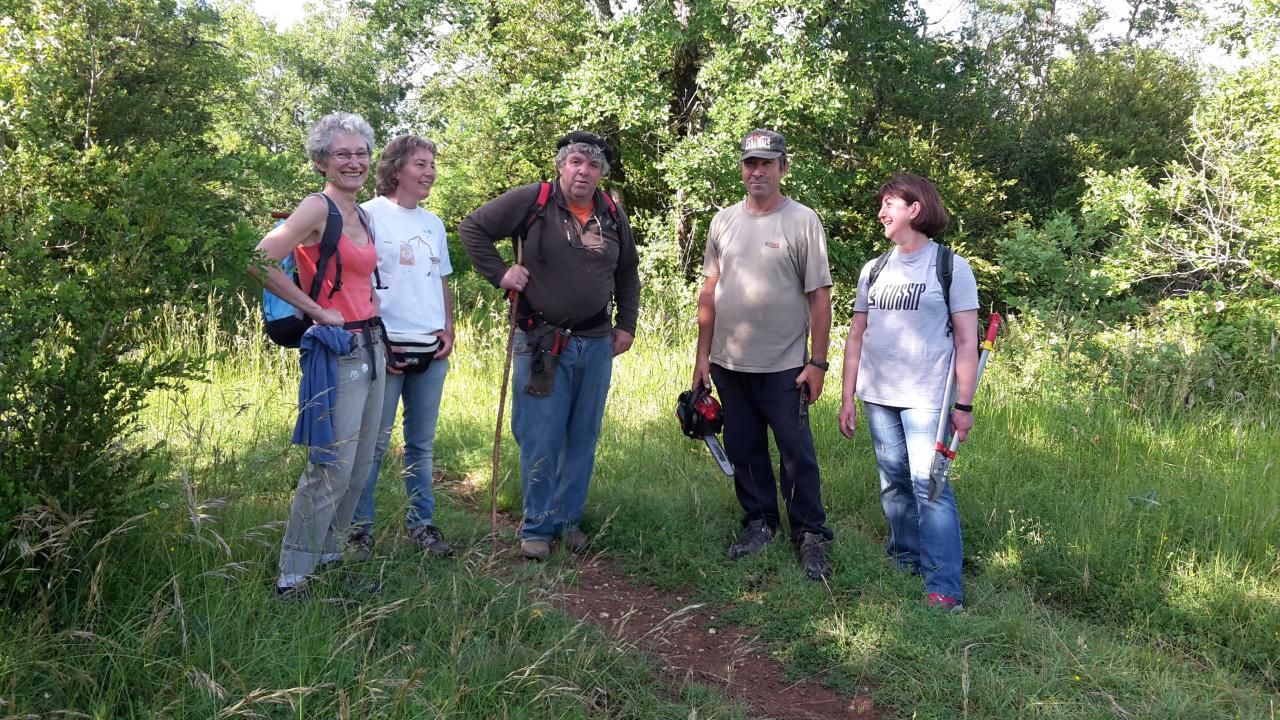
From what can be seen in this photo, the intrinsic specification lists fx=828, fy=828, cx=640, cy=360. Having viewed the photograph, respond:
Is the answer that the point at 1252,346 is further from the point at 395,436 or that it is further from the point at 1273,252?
the point at 395,436

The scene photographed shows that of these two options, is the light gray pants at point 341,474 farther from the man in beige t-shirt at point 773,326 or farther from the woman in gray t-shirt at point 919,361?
the woman in gray t-shirt at point 919,361

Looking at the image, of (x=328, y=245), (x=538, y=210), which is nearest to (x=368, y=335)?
(x=328, y=245)

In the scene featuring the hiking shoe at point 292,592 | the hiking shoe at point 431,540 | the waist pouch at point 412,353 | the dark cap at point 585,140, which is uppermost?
the dark cap at point 585,140

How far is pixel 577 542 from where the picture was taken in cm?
421

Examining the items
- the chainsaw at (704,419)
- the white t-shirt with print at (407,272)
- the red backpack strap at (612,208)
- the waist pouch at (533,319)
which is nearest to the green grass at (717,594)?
the chainsaw at (704,419)

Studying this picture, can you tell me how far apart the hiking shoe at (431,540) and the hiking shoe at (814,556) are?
1.67m

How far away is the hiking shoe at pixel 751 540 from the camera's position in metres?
4.13

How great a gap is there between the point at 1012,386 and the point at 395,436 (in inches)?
181

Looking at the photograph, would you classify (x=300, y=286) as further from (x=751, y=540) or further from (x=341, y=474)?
(x=751, y=540)

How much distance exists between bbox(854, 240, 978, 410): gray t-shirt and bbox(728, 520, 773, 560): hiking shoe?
2.82 feet

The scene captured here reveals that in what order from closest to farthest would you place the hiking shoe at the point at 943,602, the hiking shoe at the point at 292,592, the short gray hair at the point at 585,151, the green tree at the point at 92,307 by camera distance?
the green tree at the point at 92,307 < the hiking shoe at the point at 292,592 < the hiking shoe at the point at 943,602 < the short gray hair at the point at 585,151

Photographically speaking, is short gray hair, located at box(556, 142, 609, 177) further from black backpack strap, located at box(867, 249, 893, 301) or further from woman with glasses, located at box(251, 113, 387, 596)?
black backpack strap, located at box(867, 249, 893, 301)

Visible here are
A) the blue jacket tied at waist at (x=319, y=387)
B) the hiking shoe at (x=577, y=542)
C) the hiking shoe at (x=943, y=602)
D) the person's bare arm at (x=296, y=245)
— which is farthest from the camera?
the hiking shoe at (x=577, y=542)

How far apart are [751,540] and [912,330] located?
132 centimetres
